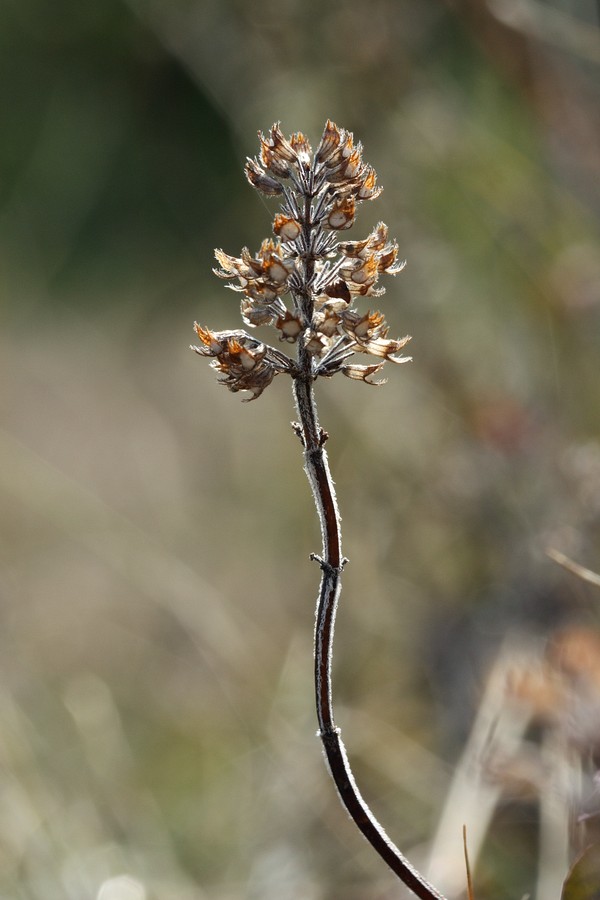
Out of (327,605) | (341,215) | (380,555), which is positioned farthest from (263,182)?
(380,555)

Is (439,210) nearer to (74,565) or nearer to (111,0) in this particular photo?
(74,565)

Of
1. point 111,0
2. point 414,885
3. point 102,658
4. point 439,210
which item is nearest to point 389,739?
point 414,885

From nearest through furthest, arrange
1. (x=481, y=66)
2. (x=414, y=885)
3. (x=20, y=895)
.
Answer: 1. (x=414, y=885)
2. (x=20, y=895)
3. (x=481, y=66)

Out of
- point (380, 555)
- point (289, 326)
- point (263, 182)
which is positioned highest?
point (380, 555)

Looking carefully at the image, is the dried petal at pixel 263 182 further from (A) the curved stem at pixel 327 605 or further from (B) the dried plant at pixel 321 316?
(A) the curved stem at pixel 327 605

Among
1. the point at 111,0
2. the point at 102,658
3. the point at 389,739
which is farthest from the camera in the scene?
the point at 111,0

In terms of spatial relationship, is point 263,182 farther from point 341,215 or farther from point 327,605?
point 327,605

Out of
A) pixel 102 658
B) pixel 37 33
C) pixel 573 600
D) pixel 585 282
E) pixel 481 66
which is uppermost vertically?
pixel 37 33

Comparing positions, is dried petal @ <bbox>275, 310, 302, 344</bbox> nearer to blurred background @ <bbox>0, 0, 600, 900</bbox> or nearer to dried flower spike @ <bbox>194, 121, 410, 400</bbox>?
dried flower spike @ <bbox>194, 121, 410, 400</bbox>
